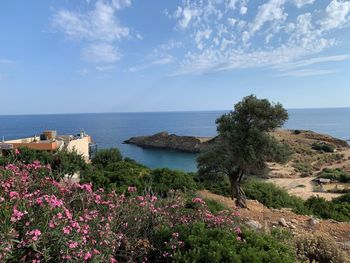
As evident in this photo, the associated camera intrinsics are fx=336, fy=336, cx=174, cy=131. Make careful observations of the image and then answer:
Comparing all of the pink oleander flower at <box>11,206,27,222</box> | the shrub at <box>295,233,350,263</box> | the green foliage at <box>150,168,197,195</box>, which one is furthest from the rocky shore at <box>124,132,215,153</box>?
the pink oleander flower at <box>11,206,27,222</box>

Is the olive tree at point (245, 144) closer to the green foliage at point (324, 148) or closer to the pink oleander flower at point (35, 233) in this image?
the pink oleander flower at point (35, 233)

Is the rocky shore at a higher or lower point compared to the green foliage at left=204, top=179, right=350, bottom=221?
lower

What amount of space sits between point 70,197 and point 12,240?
1645 millimetres

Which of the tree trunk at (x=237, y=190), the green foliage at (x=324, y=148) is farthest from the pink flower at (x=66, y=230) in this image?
the green foliage at (x=324, y=148)

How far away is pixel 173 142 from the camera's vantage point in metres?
82.1

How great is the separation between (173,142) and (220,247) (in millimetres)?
78067

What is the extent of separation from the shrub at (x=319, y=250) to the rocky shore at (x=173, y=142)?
65204 mm

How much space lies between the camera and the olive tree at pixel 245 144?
13.8 metres

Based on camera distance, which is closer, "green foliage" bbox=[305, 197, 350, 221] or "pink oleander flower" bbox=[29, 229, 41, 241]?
"pink oleander flower" bbox=[29, 229, 41, 241]

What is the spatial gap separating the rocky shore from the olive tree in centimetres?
5669

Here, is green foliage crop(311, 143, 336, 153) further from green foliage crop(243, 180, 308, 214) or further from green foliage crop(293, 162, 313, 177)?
green foliage crop(243, 180, 308, 214)

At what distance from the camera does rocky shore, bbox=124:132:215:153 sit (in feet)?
251

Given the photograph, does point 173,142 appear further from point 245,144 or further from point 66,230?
point 66,230

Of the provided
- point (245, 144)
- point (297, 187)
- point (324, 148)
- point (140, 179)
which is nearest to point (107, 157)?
point (140, 179)
